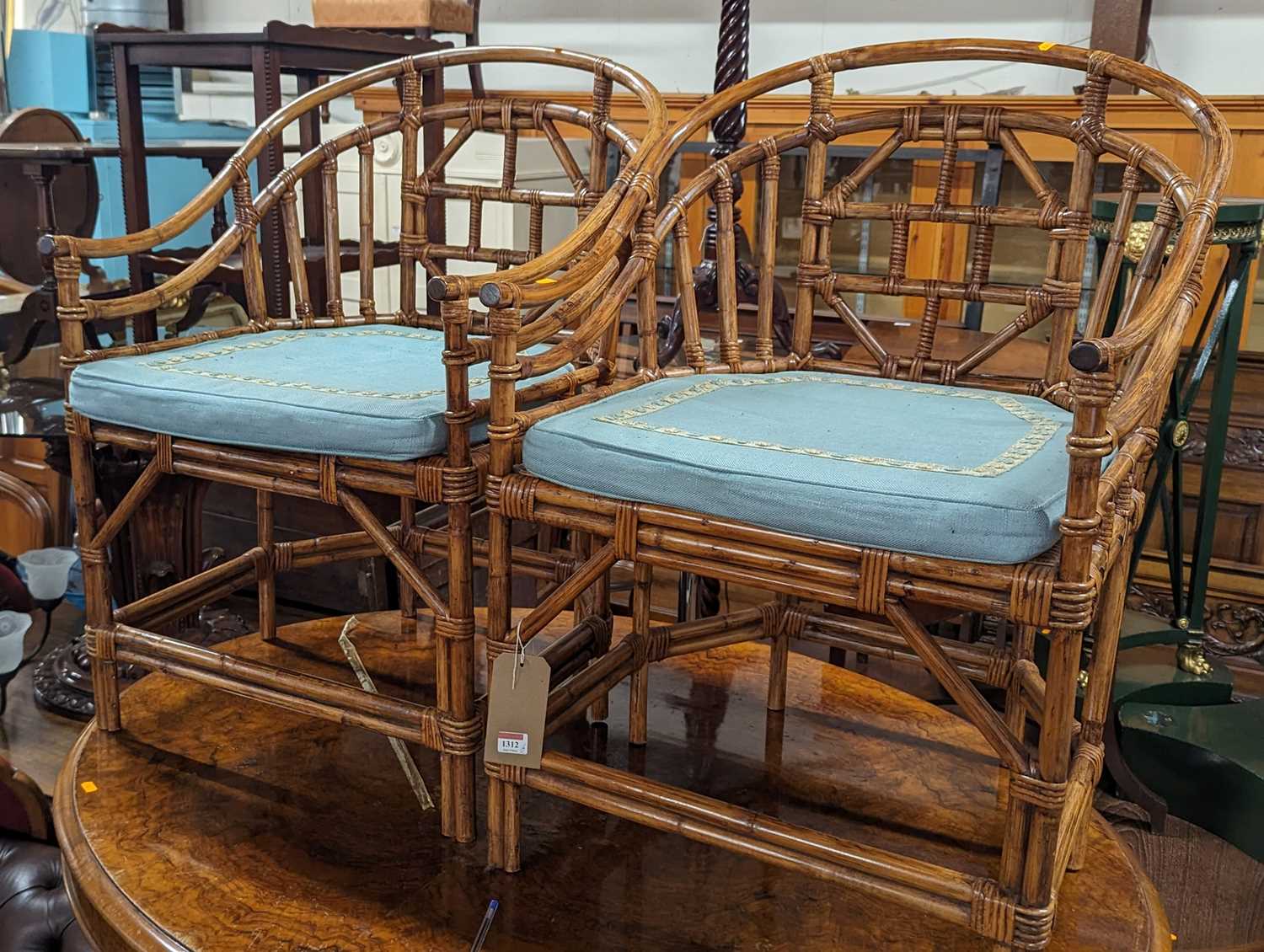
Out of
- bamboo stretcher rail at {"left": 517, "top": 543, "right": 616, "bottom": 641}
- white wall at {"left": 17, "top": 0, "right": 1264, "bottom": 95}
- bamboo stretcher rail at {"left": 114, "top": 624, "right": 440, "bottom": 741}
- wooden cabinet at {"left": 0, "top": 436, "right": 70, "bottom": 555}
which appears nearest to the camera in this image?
bamboo stretcher rail at {"left": 517, "top": 543, "right": 616, "bottom": 641}

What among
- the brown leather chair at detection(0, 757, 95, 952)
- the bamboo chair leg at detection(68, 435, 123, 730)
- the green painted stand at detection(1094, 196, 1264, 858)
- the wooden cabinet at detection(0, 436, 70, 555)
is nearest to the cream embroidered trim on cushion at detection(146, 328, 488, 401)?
the bamboo chair leg at detection(68, 435, 123, 730)

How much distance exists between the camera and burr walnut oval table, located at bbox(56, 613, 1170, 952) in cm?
112

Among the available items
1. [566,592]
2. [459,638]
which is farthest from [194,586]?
[566,592]

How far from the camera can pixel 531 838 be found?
126 cm

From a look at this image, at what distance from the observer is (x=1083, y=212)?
130 centimetres

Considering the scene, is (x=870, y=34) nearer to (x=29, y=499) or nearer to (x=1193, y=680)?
(x=1193, y=680)

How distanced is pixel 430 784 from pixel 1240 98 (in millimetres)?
2652

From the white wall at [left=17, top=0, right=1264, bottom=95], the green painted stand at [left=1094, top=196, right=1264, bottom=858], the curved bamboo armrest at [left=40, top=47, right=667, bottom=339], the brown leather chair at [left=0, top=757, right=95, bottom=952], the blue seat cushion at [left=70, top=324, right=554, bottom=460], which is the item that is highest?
the white wall at [left=17, top=0, right=1264, bottom=95]

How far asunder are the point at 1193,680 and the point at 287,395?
1632mm

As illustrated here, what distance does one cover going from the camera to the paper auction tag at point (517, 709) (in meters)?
1.11

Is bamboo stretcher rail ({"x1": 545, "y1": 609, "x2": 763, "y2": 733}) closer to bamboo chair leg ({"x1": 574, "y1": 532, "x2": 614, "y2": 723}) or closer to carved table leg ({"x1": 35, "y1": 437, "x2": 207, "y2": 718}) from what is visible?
bamboo chair leg ({"x1": 574, "y1": 532, "x2": 614, "y2": 723})

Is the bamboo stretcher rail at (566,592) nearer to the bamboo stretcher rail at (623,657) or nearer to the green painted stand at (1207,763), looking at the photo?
the bamboo stretcher rail at (623,657)

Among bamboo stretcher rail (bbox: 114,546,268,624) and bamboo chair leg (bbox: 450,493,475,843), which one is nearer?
bamboo chair leg (bbox: 450,493,475,843)

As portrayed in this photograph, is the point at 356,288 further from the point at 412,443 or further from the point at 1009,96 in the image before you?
the point at 412,443
